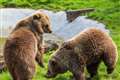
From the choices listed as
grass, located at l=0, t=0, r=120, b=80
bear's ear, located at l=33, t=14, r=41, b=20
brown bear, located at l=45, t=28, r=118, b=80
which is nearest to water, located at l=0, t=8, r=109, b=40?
grass, located at l=0, t=0, r=120, b=80

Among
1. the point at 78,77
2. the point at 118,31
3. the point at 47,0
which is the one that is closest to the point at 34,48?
the point at 78,77

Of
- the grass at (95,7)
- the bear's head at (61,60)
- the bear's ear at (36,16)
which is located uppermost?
the bear's ear at (36,16)

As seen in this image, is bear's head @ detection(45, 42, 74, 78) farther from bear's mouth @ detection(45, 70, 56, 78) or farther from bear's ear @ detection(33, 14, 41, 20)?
bear's ear @ detection(33, 14, 41, 20)

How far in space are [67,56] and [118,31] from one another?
23.6 ft

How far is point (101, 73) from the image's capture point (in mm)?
10086

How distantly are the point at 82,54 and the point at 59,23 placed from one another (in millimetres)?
8484

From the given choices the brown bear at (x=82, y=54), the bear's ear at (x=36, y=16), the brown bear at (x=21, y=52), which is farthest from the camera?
the bear's ear at (x=36, y=16)

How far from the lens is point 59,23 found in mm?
17484

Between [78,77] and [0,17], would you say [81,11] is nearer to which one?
[0,17]

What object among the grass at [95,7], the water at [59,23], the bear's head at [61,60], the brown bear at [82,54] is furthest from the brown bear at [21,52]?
the water at [59,23]

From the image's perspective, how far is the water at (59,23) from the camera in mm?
15845

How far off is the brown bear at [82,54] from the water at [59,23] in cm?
566

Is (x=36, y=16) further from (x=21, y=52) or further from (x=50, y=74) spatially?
(x=50, y=74)

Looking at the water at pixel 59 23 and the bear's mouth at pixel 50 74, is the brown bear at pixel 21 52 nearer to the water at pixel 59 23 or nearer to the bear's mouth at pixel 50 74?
the bear's mouth at pixel 50 74
